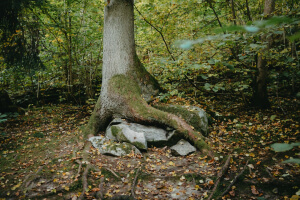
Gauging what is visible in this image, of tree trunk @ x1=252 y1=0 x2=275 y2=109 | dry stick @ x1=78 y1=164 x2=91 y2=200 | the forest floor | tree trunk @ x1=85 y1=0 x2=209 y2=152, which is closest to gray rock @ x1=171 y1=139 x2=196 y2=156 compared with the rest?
the forest floor

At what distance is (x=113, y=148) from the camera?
4.93 metres

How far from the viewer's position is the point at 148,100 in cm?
620

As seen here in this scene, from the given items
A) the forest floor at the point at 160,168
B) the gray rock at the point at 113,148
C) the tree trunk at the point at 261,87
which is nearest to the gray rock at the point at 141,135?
the gray rock at the point at 113,148

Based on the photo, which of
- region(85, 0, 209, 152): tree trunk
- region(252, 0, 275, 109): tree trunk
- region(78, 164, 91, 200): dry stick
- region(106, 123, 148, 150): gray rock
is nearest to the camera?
region(78, 164, 91, 200): dry stick

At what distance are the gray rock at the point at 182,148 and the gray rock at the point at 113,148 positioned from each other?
0.98 m

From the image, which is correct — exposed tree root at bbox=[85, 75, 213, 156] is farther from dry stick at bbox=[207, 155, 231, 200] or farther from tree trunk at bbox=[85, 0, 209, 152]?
dry stick at bbox=[207, 155, 231, 200]

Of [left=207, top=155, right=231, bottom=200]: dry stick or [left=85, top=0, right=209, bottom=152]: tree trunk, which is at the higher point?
[left=85, top=0, right=209, bottom=152]: tree trunk

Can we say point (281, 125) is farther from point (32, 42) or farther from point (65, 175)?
point (32, 42)

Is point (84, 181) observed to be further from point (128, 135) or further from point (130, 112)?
point (130, 112)

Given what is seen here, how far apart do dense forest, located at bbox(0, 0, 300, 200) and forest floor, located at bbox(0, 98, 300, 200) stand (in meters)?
0.02

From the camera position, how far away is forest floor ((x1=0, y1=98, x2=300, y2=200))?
3564 mm

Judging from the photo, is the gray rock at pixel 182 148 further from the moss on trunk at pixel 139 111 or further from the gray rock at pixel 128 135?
the gray rock at pixel 128 135

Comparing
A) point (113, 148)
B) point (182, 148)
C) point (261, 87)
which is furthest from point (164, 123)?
point (261, 87)

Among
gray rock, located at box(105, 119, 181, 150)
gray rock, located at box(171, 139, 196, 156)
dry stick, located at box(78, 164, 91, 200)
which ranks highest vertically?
gray rock, located at box(105, 119, 181, 150)
